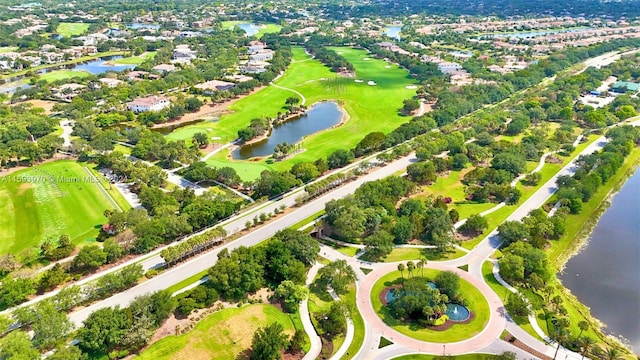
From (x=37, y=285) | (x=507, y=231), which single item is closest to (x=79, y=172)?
(x=37, y=285)

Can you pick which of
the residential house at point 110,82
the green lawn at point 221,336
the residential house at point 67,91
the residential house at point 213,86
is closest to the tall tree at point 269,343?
the green lawn at point 221,336

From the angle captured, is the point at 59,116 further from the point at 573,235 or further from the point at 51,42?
the point at 573,235

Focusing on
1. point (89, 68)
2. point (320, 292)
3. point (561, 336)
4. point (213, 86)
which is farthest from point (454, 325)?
point (89, 68)

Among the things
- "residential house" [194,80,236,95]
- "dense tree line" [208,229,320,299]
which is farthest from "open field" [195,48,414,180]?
"dense tree line" [208,229,320,299]

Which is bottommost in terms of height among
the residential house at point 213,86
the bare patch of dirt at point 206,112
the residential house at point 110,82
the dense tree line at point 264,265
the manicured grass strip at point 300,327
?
the bare patch of dirt at point 206,112

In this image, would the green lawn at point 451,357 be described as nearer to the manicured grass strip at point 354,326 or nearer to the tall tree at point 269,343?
the manicured grass strip at point 354,326

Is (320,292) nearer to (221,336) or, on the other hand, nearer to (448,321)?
(221,336)

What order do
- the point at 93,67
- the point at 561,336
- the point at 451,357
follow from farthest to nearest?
the point at 93,67 < the point at 561,336 < the point at 451,357
